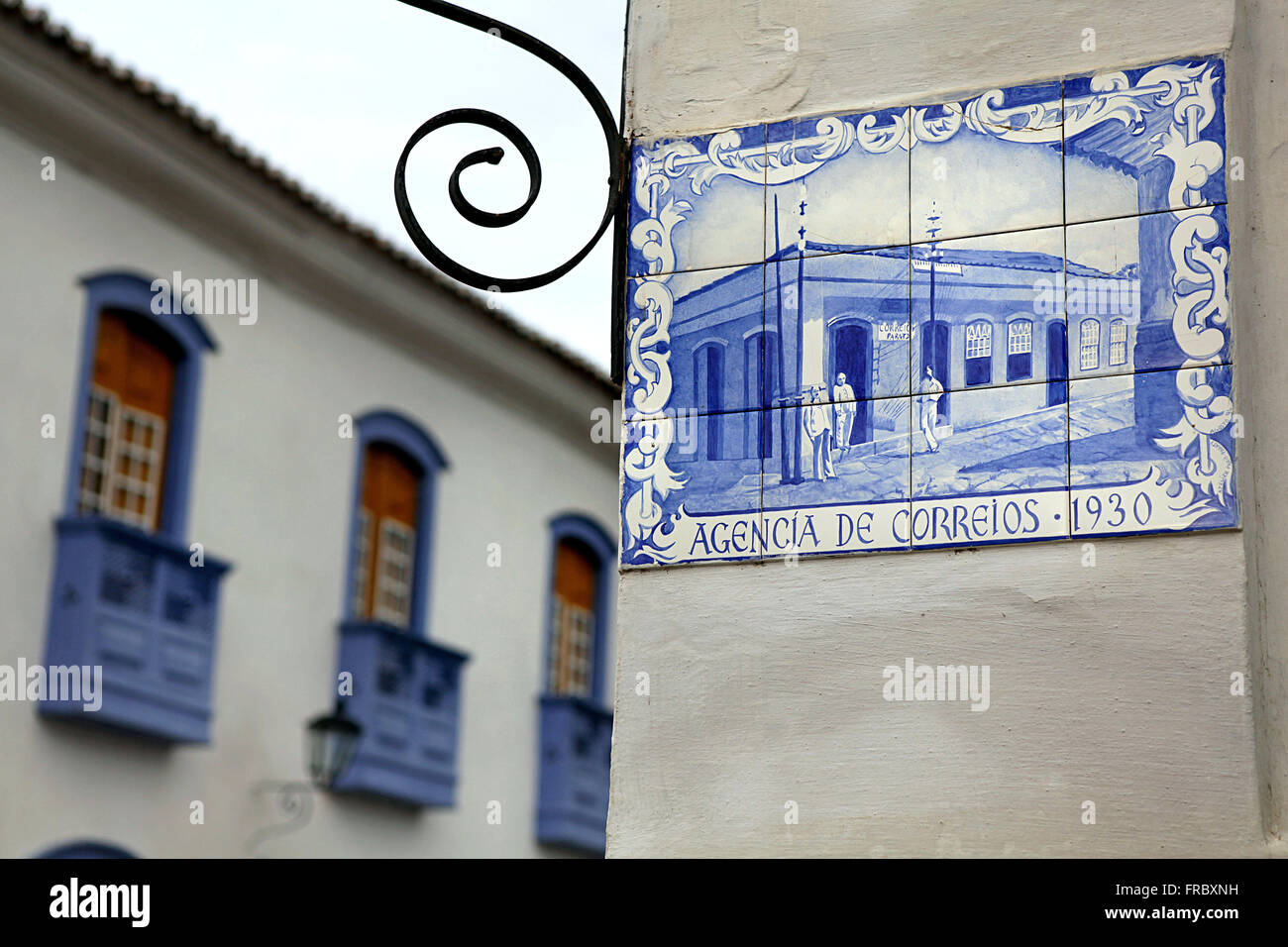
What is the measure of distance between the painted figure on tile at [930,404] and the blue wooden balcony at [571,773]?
1248cm

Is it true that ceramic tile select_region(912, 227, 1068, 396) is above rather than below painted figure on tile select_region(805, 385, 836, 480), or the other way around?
above

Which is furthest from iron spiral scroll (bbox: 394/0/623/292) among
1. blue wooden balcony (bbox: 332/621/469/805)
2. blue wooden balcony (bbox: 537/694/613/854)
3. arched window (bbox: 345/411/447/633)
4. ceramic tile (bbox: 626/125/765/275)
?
blue wooden balcony (bbox: 537/694/613/854)

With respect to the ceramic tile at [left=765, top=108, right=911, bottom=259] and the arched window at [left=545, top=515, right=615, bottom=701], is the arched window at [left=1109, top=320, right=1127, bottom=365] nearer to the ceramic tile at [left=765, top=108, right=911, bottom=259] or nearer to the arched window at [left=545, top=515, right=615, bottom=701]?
the ceramic tile at [left=765, top=108, right=911, bottom=259]

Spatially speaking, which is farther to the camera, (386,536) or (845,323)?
(386,536)

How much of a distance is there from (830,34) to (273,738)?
1022cm

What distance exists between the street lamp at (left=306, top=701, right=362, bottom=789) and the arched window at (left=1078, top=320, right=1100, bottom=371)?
9.49 metres

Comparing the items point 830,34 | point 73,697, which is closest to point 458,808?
point 73,697

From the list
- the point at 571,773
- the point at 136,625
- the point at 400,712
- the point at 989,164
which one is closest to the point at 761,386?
the point at 989,164

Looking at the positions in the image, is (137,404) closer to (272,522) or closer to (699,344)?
(272,522)

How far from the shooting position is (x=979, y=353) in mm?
2781

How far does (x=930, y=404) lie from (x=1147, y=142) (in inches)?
19.5

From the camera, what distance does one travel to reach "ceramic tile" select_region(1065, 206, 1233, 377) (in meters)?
2.65
